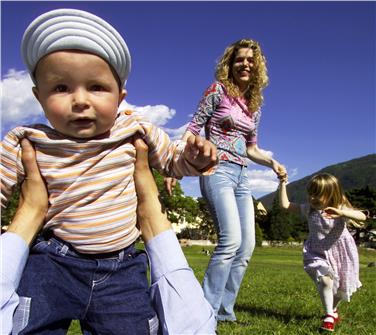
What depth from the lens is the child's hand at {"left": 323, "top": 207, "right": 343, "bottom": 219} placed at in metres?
5.85

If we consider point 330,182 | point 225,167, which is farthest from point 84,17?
point 330,182

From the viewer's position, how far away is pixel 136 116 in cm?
263

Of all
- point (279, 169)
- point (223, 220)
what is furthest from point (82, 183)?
point (279, 169)

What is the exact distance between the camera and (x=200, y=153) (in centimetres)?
245

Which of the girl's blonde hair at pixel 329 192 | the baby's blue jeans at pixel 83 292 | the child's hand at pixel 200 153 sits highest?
the girl's blonde hair at pixel 329 192

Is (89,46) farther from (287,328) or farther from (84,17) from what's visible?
(287,328)

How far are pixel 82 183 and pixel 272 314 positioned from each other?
4.57 metres

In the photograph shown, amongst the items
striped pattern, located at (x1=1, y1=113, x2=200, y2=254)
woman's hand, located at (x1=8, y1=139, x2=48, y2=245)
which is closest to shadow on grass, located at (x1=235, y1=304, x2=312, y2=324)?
striped pattern, located at (x1=1, y1=113, x2=200, y2=254)

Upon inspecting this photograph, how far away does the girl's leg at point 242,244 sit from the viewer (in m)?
5.11

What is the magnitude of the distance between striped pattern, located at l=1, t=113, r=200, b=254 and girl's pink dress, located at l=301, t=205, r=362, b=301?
13.3 ft

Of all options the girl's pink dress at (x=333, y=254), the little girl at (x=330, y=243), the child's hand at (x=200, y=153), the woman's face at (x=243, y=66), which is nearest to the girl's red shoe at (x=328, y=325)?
the little girl at (x=330, y=243)

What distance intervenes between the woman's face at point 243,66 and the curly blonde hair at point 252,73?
51mm

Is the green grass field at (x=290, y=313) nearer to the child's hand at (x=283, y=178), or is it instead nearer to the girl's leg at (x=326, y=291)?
the girl's leg at (x=326, y=291)

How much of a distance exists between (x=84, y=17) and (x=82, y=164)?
0.67 m
